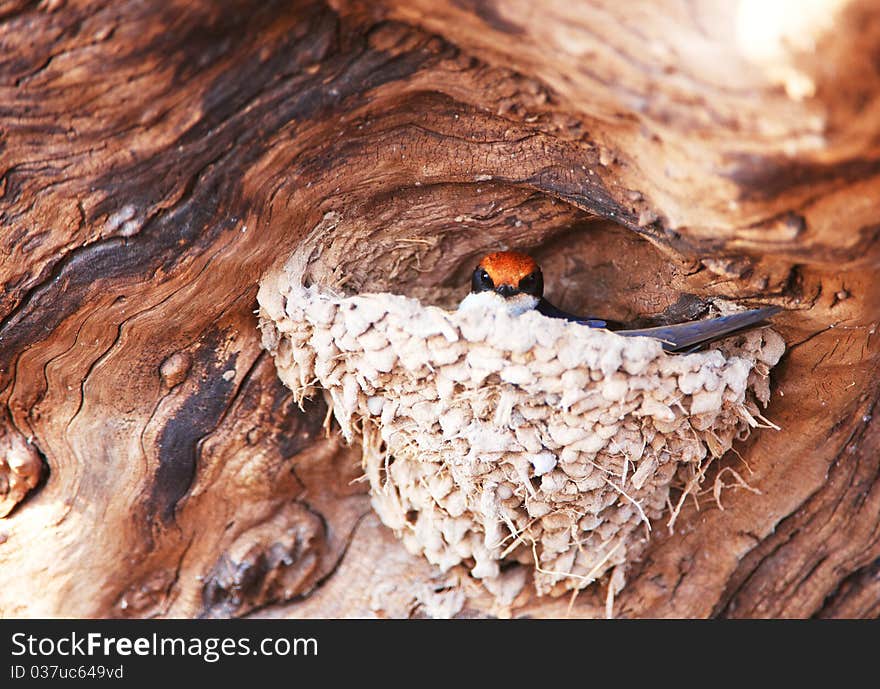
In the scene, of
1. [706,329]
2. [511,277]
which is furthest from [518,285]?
[706,329]

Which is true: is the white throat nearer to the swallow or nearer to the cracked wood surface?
the swallow

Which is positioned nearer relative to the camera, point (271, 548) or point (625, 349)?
point (625, 349)

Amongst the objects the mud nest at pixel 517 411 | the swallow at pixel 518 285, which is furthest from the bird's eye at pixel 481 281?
the mud nest at pixel 517 411

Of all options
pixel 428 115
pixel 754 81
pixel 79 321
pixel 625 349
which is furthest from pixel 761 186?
pixel 79 321

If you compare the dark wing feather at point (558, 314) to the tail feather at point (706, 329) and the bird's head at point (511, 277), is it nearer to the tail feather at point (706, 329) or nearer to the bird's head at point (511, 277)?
the bird's head at point (511, 277)

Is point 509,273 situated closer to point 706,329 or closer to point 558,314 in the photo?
point 558,314

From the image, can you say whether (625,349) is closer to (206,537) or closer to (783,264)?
(783,264)
